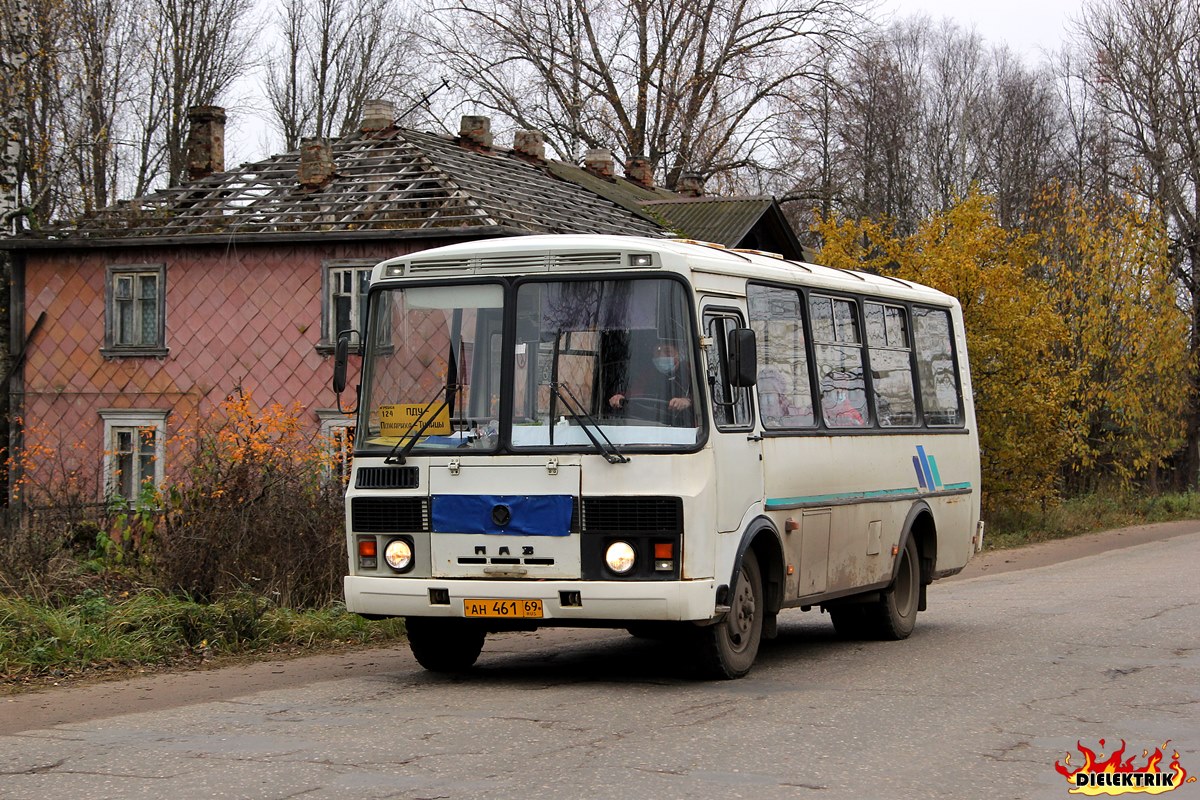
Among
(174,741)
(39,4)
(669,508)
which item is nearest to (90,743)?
(174,741)

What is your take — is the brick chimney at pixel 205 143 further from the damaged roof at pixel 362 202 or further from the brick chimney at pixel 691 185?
the brick chimney at pixel 691 185

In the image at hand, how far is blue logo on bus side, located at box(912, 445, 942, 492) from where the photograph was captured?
14.0 metres

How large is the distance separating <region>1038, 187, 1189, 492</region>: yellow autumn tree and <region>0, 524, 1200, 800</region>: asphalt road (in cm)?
2196

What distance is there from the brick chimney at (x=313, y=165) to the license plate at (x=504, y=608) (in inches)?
779

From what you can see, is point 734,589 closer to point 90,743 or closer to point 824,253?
point 90,743

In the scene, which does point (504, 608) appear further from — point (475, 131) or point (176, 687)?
point (475, 131)

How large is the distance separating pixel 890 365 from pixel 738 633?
145 inches

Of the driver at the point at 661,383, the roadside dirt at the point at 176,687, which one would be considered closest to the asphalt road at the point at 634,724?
the roadside dirt at the point at 176,687

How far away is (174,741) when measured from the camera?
8516 millimetres

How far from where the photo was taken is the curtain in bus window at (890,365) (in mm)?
13484

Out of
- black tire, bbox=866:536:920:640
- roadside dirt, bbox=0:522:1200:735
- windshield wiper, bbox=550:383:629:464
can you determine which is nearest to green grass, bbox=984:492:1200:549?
black tire, bbox=866:536:920:640

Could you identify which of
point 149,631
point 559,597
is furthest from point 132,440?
point 559,597

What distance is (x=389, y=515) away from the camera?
10.7 m

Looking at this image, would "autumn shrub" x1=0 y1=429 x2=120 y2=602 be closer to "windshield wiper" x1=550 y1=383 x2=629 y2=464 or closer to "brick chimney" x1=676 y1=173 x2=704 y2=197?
"windshield wiper" x1=550 y1=383 x2=629 y2=464
